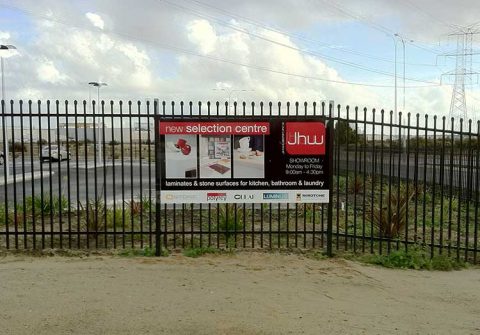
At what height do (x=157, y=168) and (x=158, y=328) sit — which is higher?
(x=157, y=168)

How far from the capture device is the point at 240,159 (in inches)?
262

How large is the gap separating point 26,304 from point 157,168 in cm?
248

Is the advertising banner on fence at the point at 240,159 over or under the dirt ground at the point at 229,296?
over

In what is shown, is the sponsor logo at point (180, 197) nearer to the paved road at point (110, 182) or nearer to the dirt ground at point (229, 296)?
the paved road at point (110, 182)

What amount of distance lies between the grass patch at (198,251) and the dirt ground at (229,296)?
150mm

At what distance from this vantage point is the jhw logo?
6.65 metres

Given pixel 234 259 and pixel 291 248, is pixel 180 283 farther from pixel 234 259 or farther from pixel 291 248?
pixel 291 248

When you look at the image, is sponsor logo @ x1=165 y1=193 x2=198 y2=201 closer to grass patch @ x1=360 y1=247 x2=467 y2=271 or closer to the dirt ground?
the dirt ground

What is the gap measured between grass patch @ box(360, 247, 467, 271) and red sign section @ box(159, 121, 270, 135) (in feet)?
8.26

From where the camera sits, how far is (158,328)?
4.32 metres

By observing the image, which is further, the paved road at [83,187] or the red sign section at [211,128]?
the paved road at [83,187]

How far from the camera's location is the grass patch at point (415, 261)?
22.4 ft

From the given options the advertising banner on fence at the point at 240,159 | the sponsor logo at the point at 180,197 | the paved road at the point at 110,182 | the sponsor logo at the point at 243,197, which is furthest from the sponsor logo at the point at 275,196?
the paved road at the point at 110,182

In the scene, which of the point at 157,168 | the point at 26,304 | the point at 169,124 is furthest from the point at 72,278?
the point at 169,124
